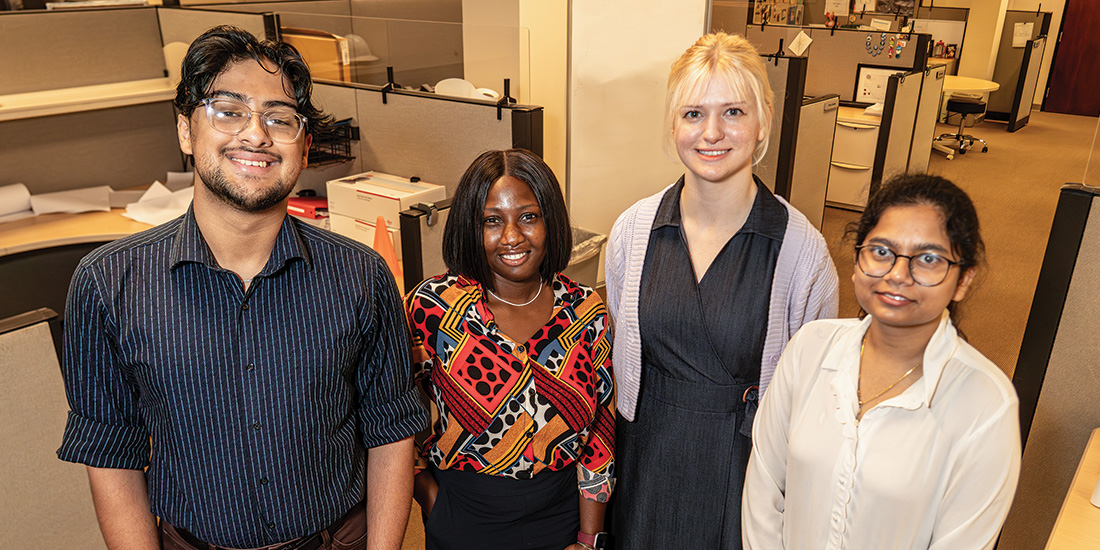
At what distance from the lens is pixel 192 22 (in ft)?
10.5

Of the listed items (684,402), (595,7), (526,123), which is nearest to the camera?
(684,402)

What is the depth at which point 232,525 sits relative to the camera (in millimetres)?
1058

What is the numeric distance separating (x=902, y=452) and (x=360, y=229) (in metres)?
2.05

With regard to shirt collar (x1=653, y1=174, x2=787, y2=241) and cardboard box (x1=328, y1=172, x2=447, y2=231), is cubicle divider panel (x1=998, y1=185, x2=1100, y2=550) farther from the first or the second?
cardboard box (x1=328, y1=172, x2=447, y2=231)

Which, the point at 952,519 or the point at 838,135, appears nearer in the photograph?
the point at 952,519

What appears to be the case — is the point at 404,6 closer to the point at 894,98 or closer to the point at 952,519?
the point at 894,98

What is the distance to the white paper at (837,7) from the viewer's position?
20.0ft

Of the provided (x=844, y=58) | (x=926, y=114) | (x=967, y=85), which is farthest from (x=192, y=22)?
(x=967, y=85)

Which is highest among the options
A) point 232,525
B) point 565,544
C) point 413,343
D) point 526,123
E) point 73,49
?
point 73,49

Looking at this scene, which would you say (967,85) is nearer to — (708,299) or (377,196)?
(377,196)

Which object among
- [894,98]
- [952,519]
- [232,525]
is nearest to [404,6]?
[894,98]

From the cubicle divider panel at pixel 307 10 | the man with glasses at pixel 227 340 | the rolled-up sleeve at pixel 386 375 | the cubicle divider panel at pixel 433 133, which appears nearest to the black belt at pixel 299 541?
the man with glasses at pixel 227 340

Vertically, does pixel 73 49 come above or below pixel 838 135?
above

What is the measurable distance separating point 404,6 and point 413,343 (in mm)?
3402
